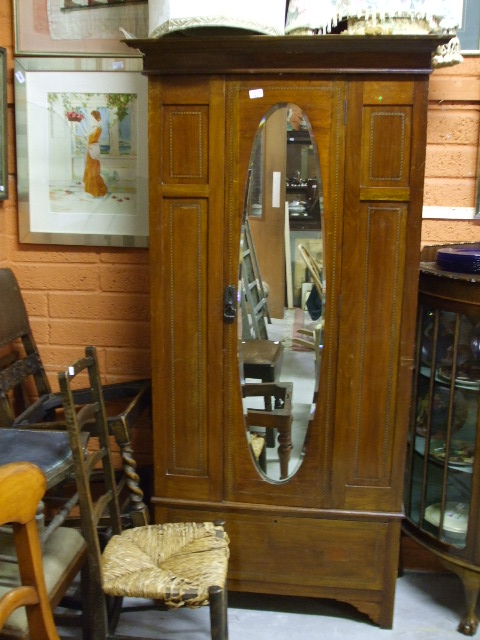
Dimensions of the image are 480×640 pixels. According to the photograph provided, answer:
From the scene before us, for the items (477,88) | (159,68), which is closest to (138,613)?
(159,68)

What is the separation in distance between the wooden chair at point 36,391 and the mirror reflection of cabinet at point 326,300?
10 cm

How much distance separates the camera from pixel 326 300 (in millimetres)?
1966

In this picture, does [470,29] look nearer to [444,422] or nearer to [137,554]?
[444,422]

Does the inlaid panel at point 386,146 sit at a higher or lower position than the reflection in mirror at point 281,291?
higher

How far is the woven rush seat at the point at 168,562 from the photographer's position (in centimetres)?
168

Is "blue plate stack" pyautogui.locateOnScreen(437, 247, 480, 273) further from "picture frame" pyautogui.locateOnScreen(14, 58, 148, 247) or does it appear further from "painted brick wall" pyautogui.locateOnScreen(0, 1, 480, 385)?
"picture frame" pyautogui.locateOnScreen(14, 58, 148, 247)

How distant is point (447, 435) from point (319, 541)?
1.77 feet

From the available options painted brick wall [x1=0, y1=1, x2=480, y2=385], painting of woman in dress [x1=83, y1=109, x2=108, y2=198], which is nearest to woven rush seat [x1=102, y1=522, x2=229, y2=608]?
painted brick wall [x1=0, y1=1, x2=480, y2=385]

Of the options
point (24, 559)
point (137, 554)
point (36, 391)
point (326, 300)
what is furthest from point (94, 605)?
point (326, 300)

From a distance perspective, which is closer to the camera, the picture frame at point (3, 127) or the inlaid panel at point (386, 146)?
the inlaid panel at point (386, 146)

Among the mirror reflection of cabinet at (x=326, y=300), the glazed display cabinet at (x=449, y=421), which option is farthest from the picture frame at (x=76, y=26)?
the glazed display cabinet at (x=449, y=421)

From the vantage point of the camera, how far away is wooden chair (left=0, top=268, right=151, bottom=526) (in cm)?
208

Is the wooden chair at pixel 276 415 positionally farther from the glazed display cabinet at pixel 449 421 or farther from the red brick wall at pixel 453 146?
the red brick wall at pixel 453 146

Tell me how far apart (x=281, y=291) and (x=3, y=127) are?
117 cm
